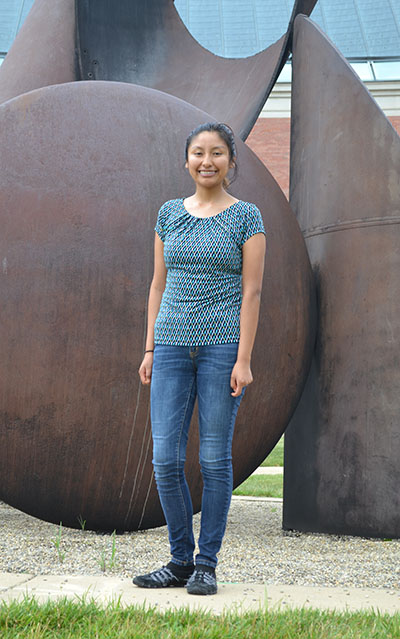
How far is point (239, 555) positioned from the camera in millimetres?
4473

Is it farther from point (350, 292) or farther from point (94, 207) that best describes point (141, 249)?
point (350, 292)

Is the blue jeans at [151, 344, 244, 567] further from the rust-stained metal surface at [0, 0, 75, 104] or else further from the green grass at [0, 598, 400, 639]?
the rust-stained metal surface at [0, 0, 75, 104]

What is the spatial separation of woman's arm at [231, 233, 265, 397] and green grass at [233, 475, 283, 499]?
5.36m

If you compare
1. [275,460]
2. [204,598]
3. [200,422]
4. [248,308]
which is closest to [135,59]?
[248,308]

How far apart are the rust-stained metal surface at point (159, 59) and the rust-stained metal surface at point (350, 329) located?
183cm

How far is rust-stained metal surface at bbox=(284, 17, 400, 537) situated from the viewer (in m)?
5.18

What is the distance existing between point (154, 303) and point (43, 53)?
4916 millimetres

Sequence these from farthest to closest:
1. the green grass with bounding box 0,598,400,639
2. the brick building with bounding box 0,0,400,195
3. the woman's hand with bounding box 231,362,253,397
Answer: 1. the brick building with bounding box 0,0,400,195
2. the woman's hand with bounding box 231,362,253,397
3. the green grass with bounding box 0,598,400,639

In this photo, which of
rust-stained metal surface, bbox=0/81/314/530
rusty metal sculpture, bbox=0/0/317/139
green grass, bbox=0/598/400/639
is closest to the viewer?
green grass, bbox=0/598/400/639

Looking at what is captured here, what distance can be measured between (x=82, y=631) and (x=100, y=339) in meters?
2.02

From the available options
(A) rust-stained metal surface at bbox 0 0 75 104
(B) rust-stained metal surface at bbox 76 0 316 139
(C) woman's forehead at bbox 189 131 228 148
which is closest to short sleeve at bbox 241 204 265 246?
(C) woman's forehead at bbox 189 131 228 148

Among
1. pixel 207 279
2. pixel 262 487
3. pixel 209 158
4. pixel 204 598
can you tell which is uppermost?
pixel 209 158

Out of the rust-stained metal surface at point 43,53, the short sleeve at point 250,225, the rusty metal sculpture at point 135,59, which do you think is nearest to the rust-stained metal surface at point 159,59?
the rusty metal sculpture at point 135,59

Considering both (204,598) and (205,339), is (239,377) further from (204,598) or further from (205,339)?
(204,598)
